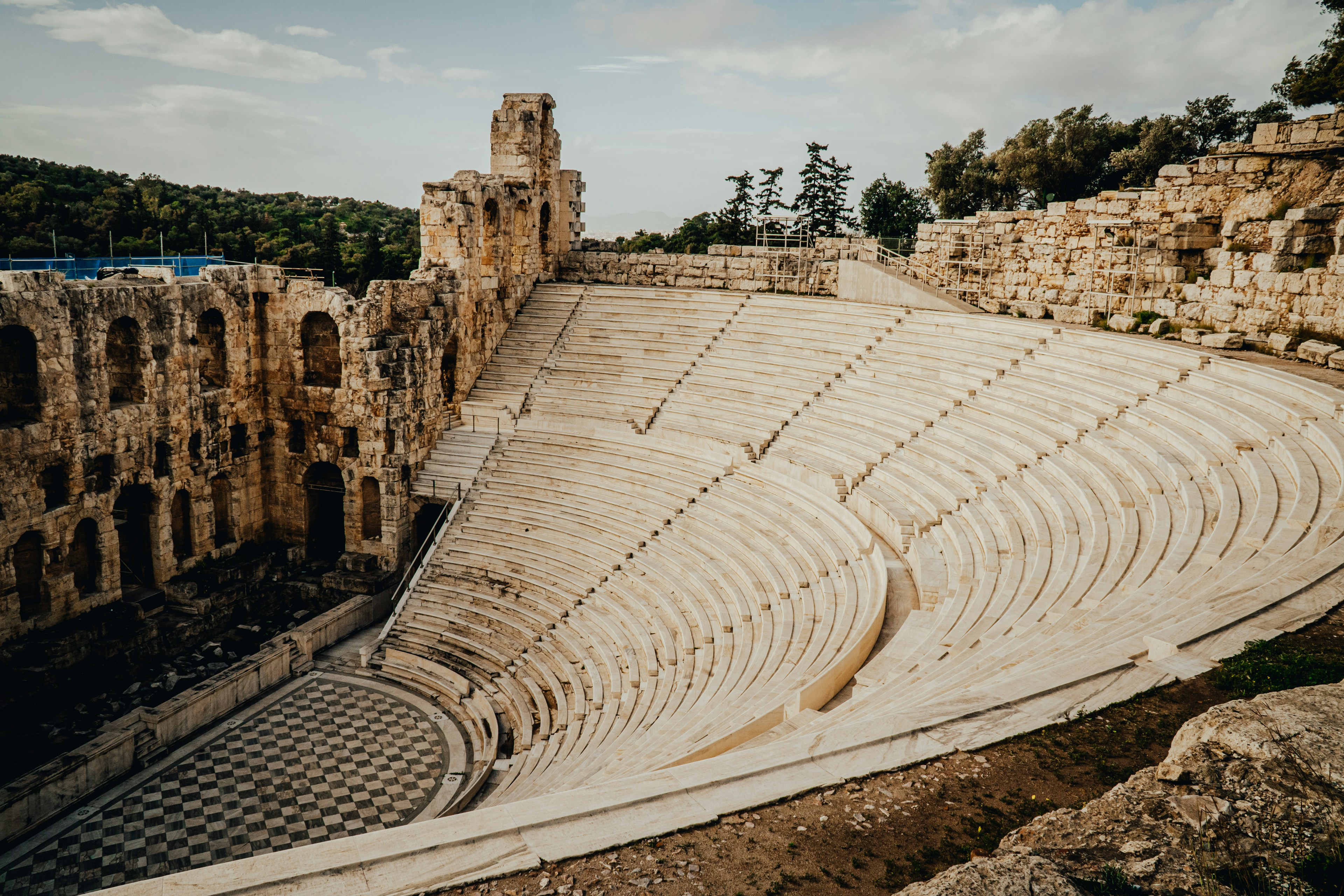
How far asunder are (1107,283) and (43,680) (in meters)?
22.7

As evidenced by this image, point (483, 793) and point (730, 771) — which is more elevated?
point (730, 771)

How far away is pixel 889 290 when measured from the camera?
2319 centimetres

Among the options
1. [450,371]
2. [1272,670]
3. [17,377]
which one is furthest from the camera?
[450,371]

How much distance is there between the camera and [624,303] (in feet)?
83.8

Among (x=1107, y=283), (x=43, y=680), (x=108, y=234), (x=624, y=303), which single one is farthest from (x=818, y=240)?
(x=108, y=234)

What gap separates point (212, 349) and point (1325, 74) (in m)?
26.6

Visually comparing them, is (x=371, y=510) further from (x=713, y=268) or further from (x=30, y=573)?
(x=713, y=268)

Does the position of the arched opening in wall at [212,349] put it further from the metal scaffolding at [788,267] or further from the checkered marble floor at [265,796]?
the metal scaffolding at [788,267]

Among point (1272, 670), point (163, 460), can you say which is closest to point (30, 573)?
point (163, 460)

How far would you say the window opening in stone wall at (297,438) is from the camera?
2258cm

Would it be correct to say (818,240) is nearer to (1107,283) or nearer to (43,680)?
(1107,283)

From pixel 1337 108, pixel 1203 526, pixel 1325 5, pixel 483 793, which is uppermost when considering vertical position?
pixel 1325 5

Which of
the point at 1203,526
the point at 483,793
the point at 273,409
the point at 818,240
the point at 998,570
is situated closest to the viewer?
the point at 1203,526

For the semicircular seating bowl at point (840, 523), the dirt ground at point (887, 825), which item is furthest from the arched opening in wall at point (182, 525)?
the dirt ground at point (887, 825)
